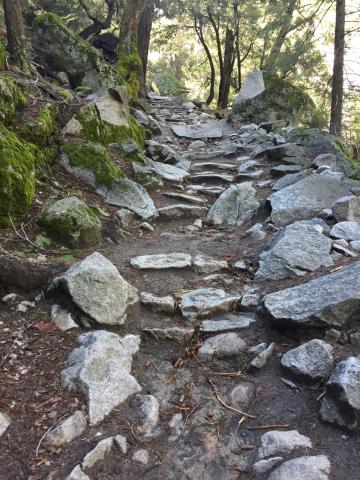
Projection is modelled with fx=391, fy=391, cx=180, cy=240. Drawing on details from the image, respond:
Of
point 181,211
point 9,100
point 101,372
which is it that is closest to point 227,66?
point 181,211

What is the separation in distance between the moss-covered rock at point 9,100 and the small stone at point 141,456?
13.1ft

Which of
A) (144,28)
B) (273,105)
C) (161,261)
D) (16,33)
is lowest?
(161,261)

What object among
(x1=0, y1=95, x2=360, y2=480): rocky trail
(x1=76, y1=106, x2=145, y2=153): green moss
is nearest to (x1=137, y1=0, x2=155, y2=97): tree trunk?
(x1=76, y1=106, x2=145, y2=153): green moss

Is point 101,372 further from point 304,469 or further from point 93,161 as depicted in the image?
point 93,161

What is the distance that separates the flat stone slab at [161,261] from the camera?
13.0 feet

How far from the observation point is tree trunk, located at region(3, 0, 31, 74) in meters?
6.71

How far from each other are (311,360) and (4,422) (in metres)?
1.85

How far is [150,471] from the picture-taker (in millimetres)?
2006

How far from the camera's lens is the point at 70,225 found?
396 cm

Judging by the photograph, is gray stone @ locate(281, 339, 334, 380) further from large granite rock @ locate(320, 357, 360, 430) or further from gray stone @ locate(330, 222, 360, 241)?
gray stone @ locate(330, 222, 360, 241)

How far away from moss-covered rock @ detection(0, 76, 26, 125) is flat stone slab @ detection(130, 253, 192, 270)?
2.36 meters

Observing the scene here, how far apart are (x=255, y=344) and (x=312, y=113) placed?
36.3 feet

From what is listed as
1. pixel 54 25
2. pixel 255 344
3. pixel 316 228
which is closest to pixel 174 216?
pixel 316 228

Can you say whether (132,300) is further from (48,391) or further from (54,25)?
(54,25)
